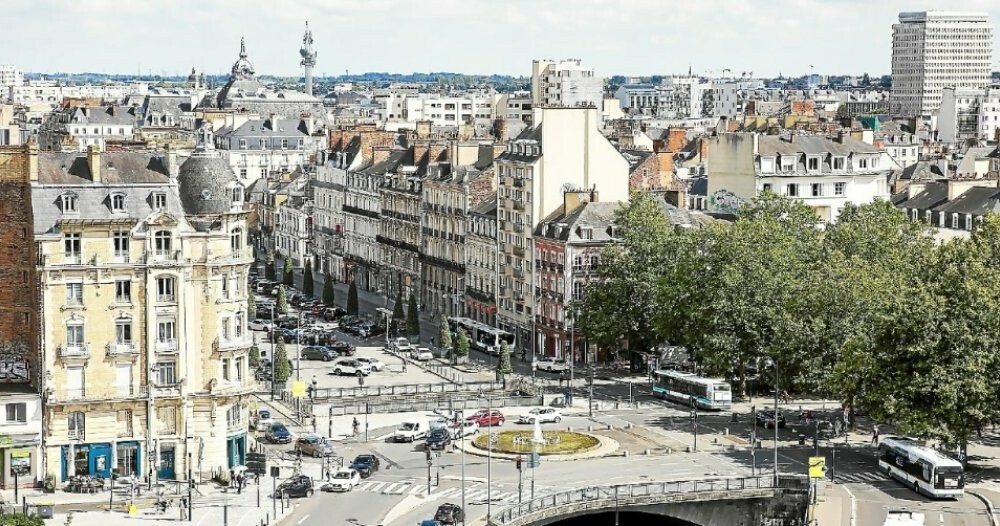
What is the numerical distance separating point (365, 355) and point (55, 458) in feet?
174

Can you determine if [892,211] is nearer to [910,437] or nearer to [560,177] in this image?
[560,177]

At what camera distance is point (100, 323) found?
101 meters

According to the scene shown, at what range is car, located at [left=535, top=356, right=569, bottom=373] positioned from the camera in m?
142

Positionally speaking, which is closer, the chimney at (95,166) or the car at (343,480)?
the car at (343,480)

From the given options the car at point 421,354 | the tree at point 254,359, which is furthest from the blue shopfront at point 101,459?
the car at point 421,354

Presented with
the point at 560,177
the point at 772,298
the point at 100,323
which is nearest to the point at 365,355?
the point at 560,177

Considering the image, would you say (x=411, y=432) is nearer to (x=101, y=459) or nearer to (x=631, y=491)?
(x=631, y=491)

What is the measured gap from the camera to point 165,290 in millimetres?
102000

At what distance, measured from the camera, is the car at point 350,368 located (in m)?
140

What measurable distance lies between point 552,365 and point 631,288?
9.31 metres

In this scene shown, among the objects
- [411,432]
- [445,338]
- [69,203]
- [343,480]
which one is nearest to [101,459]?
[343,480]

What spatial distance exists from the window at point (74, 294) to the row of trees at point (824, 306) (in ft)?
144

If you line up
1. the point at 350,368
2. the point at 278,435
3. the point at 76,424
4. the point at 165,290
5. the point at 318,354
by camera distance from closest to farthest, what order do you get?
1. the point at 76,424
2. the point at 165,290
3. the point at 278,435
4. the point at 350,368
5. the point at 318,354

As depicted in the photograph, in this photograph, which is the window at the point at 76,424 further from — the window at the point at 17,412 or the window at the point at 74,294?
the window at the point at 74,294
